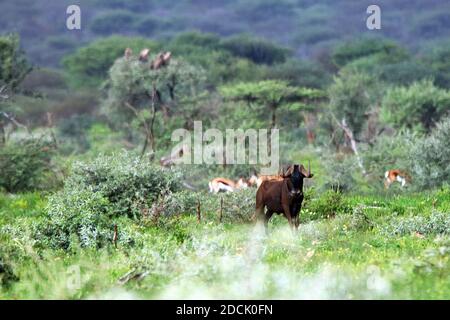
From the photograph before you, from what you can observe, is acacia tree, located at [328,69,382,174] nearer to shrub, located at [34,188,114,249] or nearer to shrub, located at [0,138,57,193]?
shrub, located at [0,138,57,193]

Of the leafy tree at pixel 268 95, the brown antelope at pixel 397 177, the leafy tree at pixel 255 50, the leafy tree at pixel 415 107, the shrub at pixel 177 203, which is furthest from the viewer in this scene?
the leafy tree at pixel 255 50

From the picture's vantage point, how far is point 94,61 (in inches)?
3137

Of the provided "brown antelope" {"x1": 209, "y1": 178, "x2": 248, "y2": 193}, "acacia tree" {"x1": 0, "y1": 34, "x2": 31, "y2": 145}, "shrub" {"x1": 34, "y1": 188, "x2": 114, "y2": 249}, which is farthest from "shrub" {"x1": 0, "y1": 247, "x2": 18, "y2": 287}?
"acacia tree" {"x1": 0, "y1": 34, "x2": 31, "y2": 145}

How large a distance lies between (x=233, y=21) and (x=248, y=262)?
422ft

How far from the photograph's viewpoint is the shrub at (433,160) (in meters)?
25.4

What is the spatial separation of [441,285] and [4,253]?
604 centimetres

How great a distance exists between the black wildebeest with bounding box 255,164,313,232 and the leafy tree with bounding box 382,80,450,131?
28.8 m

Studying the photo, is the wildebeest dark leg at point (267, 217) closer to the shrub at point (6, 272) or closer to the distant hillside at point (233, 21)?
the shrub at point (6, 272)

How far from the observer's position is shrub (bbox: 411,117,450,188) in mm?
25438

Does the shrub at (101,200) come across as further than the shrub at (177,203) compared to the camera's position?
No

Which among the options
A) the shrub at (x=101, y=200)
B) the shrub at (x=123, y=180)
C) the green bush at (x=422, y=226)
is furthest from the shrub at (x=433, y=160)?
the green bush at (x=422, y=226)

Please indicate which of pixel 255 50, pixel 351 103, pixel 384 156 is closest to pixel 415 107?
pixel 351 103

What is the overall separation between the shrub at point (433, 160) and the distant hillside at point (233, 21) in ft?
266
